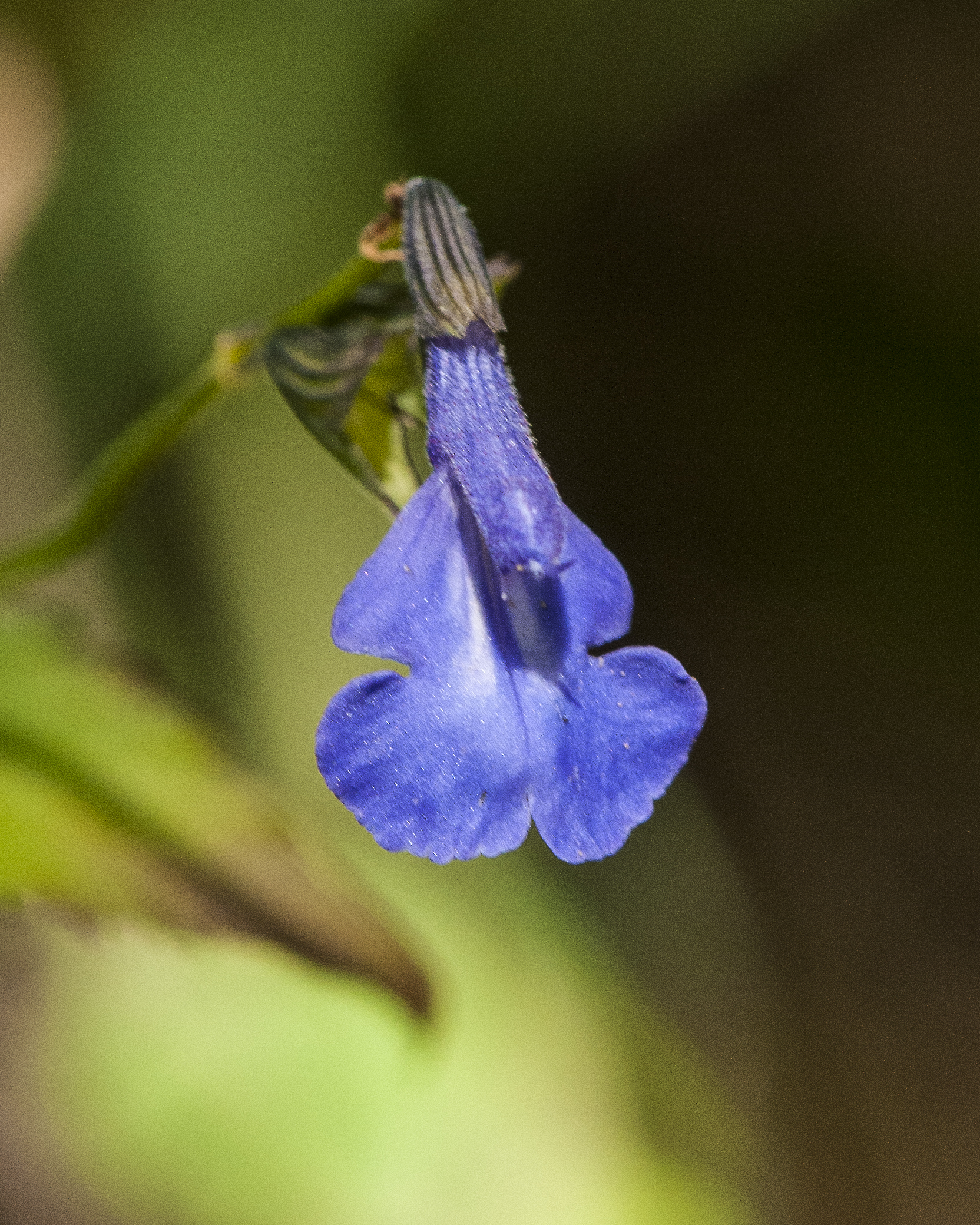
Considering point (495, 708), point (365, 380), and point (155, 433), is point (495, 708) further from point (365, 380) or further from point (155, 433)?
point (155, 433)

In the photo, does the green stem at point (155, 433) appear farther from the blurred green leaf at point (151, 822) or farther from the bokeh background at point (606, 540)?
the bokeh background at point (606, 540)

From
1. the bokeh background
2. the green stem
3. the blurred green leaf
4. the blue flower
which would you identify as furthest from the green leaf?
the bokeh background

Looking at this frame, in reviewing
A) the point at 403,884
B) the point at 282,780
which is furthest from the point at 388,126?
the point at 403,884

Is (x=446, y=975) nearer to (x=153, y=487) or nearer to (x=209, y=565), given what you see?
(x=209, y=565)

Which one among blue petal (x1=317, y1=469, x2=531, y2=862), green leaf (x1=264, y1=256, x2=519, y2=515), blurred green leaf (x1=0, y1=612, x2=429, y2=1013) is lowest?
blurred green leaf (x1=0, y1=612, x2=429, y2=1013)

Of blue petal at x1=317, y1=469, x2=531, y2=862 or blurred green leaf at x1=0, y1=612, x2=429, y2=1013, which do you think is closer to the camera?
blue petal at x1=317, y1=469, x2=531, y2=862

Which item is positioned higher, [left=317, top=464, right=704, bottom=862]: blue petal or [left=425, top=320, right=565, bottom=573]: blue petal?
[left=425, top=320, right=565, bottom=573]: blue petal

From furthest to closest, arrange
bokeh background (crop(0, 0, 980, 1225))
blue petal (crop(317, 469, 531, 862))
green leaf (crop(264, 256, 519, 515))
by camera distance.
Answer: bokeh background (crop(0, 0, 980, 1225)) < green leaf (crop(264, 256, 519, 515)) < blue petal (crop(317, 469, 531, 862))

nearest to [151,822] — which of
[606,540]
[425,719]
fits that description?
[425,719]

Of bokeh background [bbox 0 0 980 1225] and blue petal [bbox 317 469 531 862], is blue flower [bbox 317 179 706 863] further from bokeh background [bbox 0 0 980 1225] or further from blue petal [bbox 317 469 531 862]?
bokeh background [bbox 0 0 980 1225]
